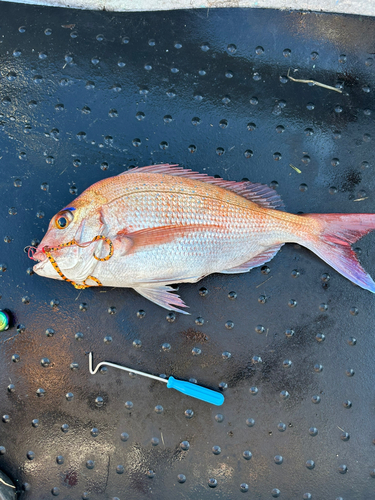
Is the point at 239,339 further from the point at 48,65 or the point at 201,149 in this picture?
the point at 48,65

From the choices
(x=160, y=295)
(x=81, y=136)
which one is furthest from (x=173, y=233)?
(x=81, y=136)

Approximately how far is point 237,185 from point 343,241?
0.55 m

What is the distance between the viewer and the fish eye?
1.50 meters

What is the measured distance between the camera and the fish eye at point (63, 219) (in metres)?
1.50

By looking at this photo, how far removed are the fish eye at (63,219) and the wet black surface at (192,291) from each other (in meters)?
0.27

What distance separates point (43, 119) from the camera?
1.79 meters

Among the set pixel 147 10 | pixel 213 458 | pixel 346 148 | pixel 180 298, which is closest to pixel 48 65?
pixel 147 10

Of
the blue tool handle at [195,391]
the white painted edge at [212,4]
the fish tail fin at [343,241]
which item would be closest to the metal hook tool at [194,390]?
the blue tool handle at [195,391]

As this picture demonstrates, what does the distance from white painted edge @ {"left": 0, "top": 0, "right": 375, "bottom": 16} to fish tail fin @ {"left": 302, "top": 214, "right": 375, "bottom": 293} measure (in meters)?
1.13

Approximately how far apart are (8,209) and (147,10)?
1.28m

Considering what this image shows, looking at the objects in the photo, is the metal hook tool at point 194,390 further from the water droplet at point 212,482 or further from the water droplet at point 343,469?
the water droplet at point 343,469

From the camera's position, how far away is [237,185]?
1.64 m

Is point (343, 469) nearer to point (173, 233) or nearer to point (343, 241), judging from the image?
point (343, 241)

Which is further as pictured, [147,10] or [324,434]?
[147,10]
